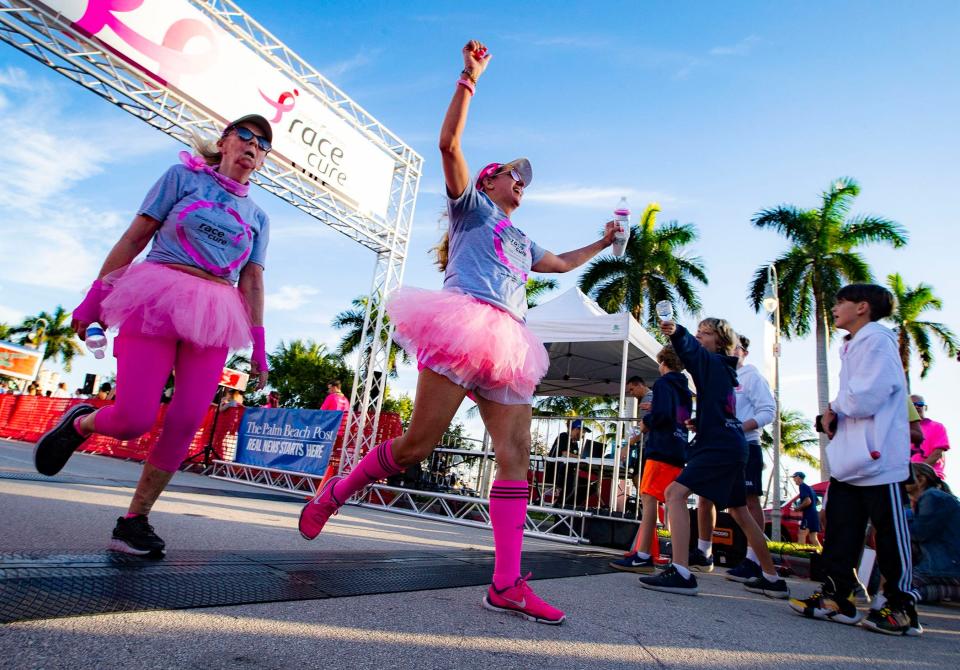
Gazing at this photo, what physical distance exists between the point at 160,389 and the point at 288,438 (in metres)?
8.76

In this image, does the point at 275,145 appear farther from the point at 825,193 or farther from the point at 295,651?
the point at 825,193

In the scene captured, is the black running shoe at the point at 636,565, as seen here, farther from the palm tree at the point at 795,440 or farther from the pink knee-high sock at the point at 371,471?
the palm tree at the point at 795,440

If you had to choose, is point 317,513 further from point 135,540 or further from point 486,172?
point 486,172

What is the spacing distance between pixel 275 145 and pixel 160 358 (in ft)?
27.9

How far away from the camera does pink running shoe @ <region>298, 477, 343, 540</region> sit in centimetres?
254

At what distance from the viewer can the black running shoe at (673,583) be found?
325cm

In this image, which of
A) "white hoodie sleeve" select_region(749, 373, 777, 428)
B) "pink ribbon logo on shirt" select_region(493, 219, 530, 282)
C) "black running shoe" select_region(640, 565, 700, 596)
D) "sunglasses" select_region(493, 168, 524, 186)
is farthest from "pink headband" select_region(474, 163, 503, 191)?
"white hoodie sleeve" select_region(749, 373, 777, 428)

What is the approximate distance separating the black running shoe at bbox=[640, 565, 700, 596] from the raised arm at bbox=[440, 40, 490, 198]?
2.44 metres

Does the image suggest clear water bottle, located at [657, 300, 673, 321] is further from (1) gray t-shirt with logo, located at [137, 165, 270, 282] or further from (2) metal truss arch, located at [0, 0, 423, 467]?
(2) metal truss arch, located at [0, 0, 423, 467]

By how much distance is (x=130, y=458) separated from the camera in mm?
13438

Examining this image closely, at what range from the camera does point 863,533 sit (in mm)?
3078

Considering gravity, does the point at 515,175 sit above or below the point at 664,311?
above

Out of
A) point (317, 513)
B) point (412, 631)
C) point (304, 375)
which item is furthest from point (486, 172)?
point (304, 375)

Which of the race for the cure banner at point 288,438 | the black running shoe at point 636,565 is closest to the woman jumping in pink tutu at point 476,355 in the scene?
the black running shoe at point 636,565
